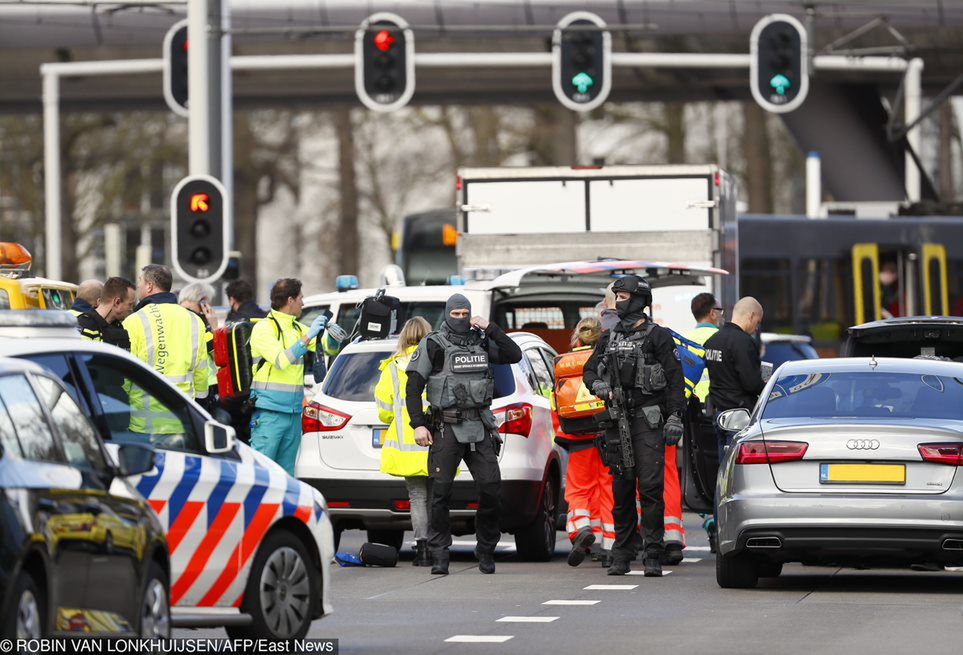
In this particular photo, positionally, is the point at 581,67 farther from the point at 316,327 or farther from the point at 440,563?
the point at 440,563

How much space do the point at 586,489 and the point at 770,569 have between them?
148 centimetres

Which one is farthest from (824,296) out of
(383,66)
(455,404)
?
(455,404)

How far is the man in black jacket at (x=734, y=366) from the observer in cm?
1562

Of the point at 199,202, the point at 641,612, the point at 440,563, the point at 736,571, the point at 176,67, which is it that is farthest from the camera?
the point at 176,67

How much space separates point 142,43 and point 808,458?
27.5m

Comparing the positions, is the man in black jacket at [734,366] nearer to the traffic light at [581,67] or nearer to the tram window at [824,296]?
the traffic light at [581,67]

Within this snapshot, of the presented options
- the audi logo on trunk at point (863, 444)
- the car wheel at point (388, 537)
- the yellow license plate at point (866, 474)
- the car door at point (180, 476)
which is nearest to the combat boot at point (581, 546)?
the car wheel at point (388, 537)

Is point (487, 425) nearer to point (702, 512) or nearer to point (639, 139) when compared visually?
point (702, 512)

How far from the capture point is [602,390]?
14.2m

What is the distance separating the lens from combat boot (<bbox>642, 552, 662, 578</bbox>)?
14352mm

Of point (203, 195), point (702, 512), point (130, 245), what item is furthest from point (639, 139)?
point (702, 512)

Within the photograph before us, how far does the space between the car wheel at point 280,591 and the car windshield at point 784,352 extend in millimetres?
15396

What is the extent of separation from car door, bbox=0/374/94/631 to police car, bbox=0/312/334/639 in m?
0.77

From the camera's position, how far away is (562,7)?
3759 cm
